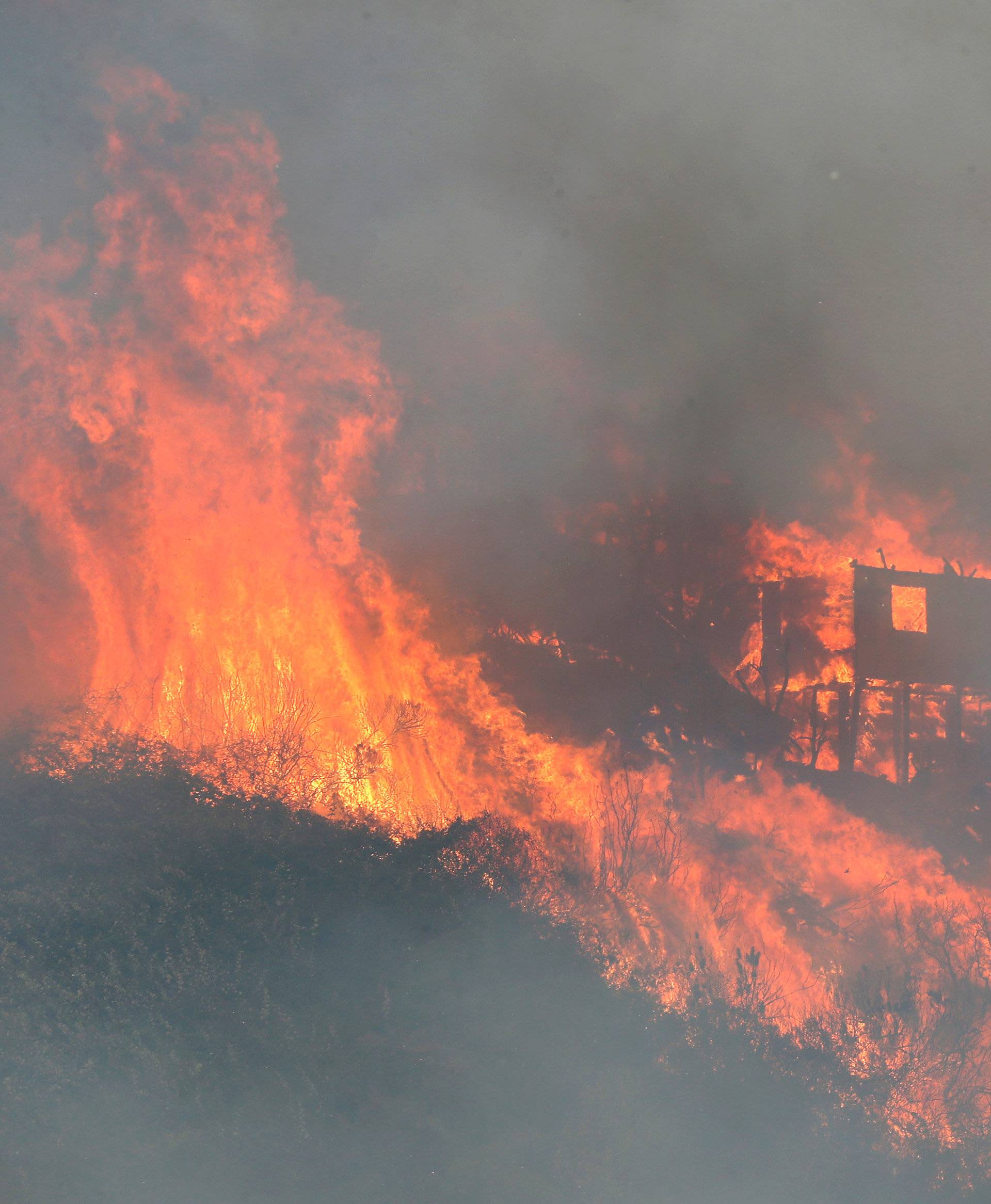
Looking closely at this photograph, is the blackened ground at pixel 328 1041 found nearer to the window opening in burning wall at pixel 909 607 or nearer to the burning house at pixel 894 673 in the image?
the burning house at pixel 894 673

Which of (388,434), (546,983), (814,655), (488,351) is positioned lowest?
(546,983)

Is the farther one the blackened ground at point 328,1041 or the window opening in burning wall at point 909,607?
the window opening in burning wall at point 909,607

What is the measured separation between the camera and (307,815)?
22.5ft

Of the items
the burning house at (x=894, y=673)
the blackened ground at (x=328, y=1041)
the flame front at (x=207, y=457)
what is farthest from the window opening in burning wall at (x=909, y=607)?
the blackened ground at (x=328, y=1041)

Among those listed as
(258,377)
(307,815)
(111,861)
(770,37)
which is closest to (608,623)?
(307,815)

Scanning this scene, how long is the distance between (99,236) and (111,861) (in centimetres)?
531

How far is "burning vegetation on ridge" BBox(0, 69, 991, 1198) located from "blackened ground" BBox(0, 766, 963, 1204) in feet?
0.98

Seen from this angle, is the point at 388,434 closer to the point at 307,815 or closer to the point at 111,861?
the point at 307,815

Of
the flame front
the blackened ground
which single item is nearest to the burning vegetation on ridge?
the flame front

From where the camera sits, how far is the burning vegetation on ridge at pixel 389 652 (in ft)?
22.2

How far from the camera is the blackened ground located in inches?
259

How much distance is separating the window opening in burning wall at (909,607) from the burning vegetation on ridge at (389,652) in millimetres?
55

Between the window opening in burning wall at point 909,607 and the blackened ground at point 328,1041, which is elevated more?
the window opening in burning wall at point 909,607

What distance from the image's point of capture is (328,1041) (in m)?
6.63
